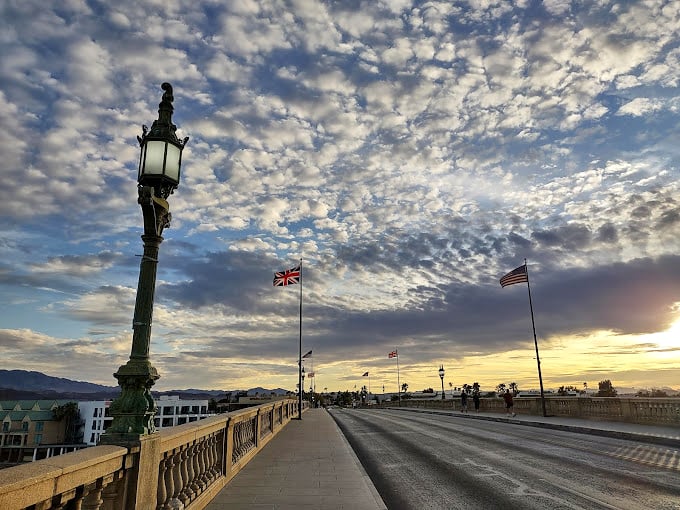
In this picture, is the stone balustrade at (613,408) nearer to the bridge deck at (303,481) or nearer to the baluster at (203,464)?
the bridge deck at (303,481)

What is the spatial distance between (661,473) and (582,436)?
29.3ft

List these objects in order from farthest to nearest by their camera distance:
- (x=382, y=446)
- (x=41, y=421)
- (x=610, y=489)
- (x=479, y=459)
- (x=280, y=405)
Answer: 1. (x=41, y=421)
2. (x=280, y=405)
3. (x=382, y=446)
4. (x=479, y=459)
5. (x=610, y=489)

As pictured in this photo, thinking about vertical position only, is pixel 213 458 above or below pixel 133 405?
below

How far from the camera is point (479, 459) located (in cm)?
1295

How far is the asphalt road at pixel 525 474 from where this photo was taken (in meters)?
8.01

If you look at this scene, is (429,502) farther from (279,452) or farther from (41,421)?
(41,421)

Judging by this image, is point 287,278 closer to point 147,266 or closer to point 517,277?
point 517,277

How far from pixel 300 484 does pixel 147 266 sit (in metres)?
5.98

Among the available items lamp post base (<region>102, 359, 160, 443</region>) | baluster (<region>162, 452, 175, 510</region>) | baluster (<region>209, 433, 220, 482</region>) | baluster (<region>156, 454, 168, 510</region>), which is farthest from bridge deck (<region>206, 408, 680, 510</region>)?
lamp post base (<region>102, 359, 160, 443</region>)

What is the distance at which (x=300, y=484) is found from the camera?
359 inches

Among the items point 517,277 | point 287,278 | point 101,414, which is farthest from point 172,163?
point 101,414

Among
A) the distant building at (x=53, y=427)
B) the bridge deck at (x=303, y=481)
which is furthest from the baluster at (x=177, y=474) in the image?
the distant building at (x=53, y=427)

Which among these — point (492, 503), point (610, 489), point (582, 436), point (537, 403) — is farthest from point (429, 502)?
point (537, 403)

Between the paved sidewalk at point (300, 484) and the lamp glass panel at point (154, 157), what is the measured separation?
517 cm
